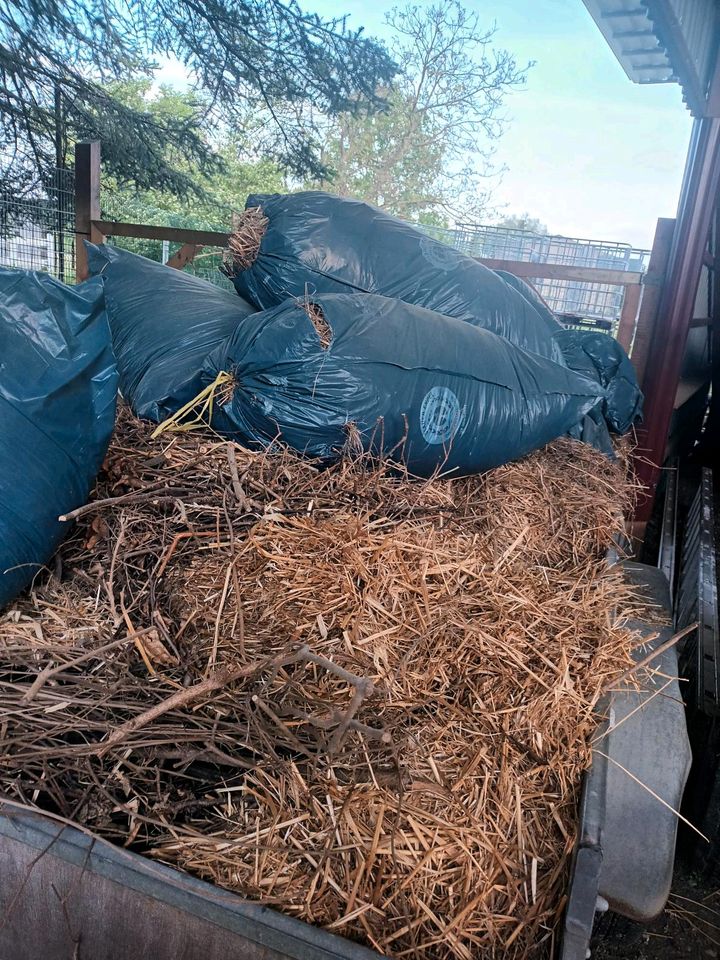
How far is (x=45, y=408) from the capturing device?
1.42 m

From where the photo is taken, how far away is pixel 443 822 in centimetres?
115

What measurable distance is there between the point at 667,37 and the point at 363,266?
2.42 m

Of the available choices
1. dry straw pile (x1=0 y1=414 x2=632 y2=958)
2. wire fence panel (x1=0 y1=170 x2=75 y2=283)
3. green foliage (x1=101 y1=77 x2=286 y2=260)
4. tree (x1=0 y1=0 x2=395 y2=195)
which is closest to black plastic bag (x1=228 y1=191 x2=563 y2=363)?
dry straw pile (x1=0 y1=414 x2=632 y2=958)

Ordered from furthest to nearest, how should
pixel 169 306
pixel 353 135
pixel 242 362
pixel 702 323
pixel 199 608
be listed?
pixel 353 135 → pixel 702 323 → pixel 169 306 → pixel 242 362 → pixel 199 608

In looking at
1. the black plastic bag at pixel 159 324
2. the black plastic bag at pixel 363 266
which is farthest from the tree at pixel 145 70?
the black plastic bag at pixel 363 266

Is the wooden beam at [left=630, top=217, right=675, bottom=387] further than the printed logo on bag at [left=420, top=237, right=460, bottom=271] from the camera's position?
Yes

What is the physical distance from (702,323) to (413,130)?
1089 cm

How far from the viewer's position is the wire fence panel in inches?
255

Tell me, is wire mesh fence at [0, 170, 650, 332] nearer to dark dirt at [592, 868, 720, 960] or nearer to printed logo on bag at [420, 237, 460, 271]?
printed logo on bag at [420, 237, 460, 271]

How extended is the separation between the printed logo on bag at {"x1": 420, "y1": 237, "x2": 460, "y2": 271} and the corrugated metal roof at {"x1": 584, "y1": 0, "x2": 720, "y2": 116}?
1.83m

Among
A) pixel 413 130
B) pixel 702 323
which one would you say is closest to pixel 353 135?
pixel 413 130

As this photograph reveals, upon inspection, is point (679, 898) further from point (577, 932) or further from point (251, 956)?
point (251, 956)

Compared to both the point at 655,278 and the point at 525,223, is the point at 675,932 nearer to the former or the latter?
the point at 655,278

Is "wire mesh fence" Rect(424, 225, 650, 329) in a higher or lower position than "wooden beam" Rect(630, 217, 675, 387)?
higher
